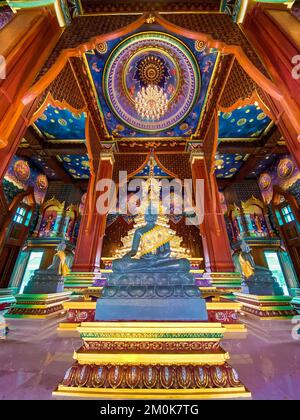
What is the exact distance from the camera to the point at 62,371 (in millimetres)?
1609

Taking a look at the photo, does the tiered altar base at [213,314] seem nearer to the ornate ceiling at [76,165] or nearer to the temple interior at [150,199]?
the temple interior at [150,199]

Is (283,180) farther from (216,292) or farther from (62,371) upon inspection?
(62,371)

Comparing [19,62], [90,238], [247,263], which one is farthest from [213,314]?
[19,62]

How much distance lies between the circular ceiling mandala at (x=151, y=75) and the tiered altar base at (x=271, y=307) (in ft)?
23.4

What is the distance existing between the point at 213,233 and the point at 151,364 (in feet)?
17.2

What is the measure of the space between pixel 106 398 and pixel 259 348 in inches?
83.8

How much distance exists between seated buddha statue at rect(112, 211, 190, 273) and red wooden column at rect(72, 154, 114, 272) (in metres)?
3.89

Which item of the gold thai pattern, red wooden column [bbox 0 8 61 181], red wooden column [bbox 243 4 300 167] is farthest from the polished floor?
red wooden column [bbox 243 4 300 167]

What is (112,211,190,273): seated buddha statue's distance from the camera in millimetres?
2188

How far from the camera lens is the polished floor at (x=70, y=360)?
1302 mm

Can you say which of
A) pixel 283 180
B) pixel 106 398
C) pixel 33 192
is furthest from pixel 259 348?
pixel 33 192

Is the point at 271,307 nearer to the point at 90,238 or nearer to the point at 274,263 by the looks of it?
the point at 90,238

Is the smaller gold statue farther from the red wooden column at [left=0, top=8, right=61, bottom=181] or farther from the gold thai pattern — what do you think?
the red wooden column at [left=0, top=8, right=61, bottom=181]

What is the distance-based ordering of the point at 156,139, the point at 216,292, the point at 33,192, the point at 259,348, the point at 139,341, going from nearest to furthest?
1. the point at 139,341
2. the point at 259,348
3. the point at 216,292
4. the point at 156,139
5. the point at 33,192
